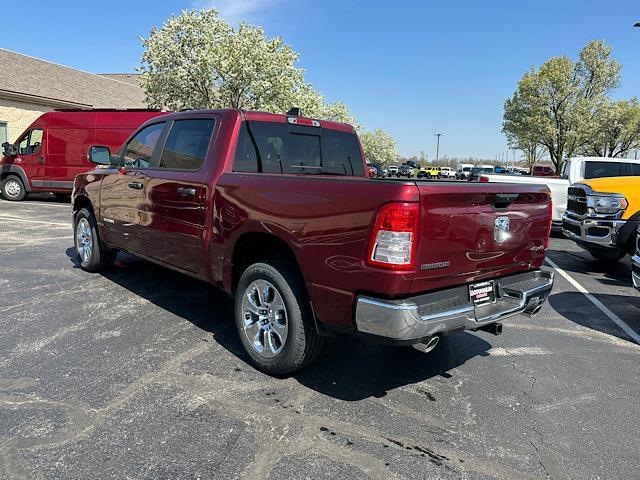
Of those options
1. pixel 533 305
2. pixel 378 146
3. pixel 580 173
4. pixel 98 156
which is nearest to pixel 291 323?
pixel 533 305

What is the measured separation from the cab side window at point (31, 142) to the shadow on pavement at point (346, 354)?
12.9 m

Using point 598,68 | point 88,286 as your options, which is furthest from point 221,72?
point 598,68

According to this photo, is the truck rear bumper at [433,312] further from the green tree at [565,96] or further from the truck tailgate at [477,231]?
the green tree at [565,96]

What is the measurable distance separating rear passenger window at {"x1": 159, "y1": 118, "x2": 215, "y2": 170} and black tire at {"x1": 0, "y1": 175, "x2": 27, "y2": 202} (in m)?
14.6

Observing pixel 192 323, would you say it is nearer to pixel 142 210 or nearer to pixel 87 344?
pixel 87 344

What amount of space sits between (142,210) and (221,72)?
61.6 feet

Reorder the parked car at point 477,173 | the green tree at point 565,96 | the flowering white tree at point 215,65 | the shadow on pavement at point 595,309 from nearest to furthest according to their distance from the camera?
the shadow on pavement at point 595,309 → the parked car at point 477,173 → the flowering white tree at point 215,65 → the green tree at point 565,96

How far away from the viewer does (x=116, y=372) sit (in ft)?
11.9

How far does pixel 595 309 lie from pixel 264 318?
4.48 meters

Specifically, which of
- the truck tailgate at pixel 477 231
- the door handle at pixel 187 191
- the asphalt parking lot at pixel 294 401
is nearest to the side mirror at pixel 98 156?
the asphalt parking lot at pixel 294 401

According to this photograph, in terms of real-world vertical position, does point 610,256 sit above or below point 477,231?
below

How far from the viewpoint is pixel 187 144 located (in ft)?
14.8

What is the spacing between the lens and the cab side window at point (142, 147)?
5.04 meters

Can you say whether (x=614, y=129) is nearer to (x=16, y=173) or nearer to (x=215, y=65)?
(x=215, y=65)
